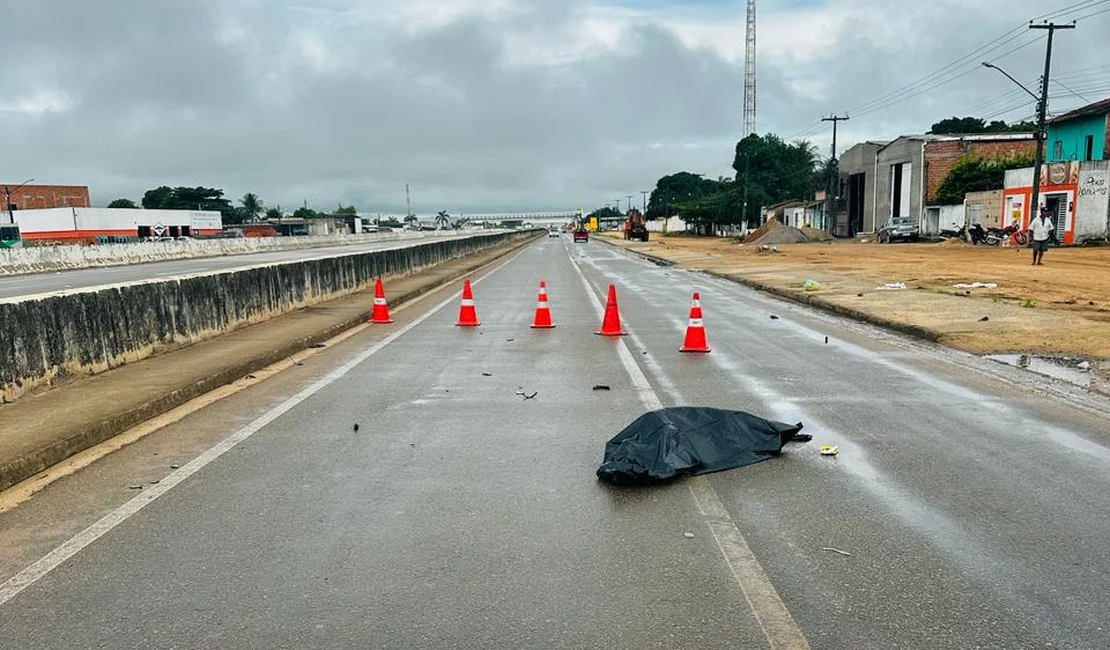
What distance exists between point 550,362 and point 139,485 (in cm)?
546

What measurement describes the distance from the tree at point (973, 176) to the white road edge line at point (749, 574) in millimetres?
55929

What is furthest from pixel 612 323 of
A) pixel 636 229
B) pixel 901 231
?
pixel 636 229

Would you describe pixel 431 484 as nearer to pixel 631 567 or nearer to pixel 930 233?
pixel 631 567

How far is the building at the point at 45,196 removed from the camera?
111 metres

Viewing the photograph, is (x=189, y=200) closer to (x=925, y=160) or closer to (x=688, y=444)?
(x=925, y=160)

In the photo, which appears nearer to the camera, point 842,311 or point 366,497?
point 366,497

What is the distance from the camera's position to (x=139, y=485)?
5.34 m

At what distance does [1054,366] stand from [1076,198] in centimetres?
3821

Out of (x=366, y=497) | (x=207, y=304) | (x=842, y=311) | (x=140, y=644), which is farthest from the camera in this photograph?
(x=842, y=311)

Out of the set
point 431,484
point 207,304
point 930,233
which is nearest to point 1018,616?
point 431,484

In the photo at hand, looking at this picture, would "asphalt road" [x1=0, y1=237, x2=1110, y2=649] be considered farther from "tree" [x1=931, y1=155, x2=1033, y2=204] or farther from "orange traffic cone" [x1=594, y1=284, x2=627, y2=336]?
"tree" [x1=931, y1=155, x2=1033, y2=204]

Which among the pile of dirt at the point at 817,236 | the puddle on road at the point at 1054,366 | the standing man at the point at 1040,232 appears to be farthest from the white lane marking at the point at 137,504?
the pile of dirt at the point at 817,236

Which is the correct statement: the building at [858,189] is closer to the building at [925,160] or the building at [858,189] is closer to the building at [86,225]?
the building at [925,160]

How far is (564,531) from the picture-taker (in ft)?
14.6
